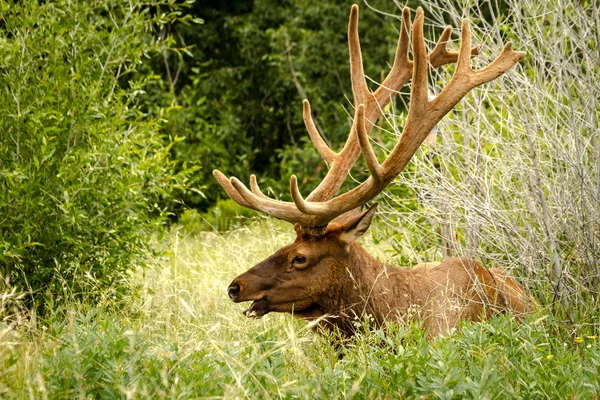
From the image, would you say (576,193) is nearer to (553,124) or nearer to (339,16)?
(553,124)

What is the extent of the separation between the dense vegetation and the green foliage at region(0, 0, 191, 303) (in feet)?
0.05

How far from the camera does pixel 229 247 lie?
789cm

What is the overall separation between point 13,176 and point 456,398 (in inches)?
134

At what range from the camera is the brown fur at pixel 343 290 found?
546 cm

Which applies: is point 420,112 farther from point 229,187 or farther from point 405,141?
point 229,187

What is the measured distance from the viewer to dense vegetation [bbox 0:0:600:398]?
4277 millimetres

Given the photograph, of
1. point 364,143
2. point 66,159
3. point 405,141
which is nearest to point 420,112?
point 405,141

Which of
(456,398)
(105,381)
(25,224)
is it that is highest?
(456,398)

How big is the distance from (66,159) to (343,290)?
2167 mm

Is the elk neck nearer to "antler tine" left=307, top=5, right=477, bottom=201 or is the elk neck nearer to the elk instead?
the elk

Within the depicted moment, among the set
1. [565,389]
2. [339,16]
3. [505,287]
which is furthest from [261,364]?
[339,16]

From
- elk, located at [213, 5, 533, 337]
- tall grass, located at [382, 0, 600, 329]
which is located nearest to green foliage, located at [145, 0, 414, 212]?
tall grass, located at [382, 0, 600, 329]

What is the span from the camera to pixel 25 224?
6.39 meters

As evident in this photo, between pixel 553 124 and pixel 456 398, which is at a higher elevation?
pixel 553 124
